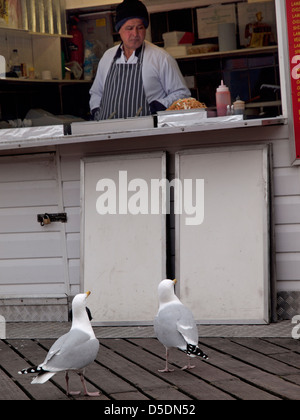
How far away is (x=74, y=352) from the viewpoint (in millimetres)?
4762

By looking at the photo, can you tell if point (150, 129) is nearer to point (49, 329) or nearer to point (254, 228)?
point (254, 228)

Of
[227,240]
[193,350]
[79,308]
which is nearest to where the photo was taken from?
[79,308]

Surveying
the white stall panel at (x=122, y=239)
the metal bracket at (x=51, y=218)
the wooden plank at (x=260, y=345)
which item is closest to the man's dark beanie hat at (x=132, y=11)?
the white stall panel at (x=122, y=239)

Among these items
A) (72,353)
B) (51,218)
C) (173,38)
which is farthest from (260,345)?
(173,38)

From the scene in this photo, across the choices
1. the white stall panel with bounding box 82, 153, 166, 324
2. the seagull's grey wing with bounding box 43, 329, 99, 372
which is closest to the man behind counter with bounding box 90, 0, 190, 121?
the white stall panel with bounding box 82, 153, 166, 324

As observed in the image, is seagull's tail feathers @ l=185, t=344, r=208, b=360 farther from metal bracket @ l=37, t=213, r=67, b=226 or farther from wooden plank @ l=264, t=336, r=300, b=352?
metal bracket @ l=37, t=213, r=67, b=226

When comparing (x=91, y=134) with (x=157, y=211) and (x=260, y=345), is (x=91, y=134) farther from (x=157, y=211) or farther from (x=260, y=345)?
(x=260, y=345)

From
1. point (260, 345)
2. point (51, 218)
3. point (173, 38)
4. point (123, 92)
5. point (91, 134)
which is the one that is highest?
point (173, 38)

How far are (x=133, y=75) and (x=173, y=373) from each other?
9.10 feet

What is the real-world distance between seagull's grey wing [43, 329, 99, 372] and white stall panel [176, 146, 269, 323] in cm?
180

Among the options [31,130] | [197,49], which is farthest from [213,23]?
[31,130]

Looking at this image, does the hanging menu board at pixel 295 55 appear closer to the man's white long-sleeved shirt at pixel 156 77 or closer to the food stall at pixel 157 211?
the food stall at pixel 157 211
